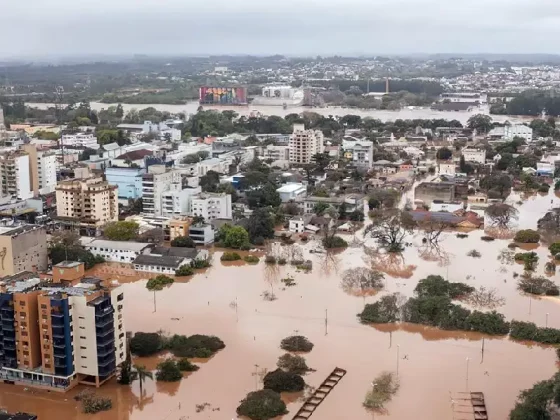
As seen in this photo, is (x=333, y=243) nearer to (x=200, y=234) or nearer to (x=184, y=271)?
(x=200, y=234)

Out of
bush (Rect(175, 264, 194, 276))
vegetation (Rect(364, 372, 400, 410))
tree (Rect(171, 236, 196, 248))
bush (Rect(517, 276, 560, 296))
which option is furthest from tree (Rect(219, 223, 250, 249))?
vegetation (Rect(364, 372, 400, 410))

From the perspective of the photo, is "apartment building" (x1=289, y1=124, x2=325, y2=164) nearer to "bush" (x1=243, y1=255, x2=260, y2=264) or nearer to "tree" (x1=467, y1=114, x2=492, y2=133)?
"bush" (x1=243, y1=255, x2=260, y2=264)

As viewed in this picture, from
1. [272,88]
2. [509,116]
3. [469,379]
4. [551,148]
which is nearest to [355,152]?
[551,148]

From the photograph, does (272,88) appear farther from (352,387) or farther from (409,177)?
(352,387)

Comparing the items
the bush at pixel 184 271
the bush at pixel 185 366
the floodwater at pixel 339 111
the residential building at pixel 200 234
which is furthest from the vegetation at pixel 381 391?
the floodwater at pixel 339 111

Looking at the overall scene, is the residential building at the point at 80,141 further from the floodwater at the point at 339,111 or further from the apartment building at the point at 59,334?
the apartment building at the point at 59,334

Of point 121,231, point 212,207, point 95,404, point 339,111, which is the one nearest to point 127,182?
point 212,207
